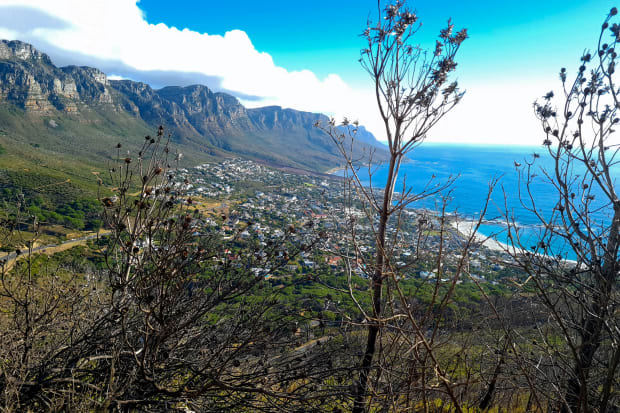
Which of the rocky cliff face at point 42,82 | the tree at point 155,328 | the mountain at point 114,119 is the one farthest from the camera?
the rocky cliff face at point 42,82

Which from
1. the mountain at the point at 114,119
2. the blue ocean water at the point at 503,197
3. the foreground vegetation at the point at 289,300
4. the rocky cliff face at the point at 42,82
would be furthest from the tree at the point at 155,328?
the rocky cliff face at the point at 42,82

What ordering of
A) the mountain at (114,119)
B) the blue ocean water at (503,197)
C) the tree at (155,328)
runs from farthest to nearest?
the mountain at (114,119), the blue ocean water at (503,197), the tree at (155,328)

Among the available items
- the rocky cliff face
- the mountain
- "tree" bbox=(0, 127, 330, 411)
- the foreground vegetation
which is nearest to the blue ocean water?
the foreground vegetation

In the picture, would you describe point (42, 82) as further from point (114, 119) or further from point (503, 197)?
point (503, 197)

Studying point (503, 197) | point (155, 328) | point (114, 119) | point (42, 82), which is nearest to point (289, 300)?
point (155, 328)

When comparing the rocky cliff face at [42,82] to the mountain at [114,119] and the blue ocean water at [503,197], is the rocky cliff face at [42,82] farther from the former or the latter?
the blue ocean water at [503,197]

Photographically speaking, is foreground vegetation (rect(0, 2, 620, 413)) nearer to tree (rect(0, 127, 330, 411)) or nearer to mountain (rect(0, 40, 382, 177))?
tree (rect(0, 127, 330, 411))

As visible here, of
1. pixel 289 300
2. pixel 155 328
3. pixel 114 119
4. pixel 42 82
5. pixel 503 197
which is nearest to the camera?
pixel 155 328

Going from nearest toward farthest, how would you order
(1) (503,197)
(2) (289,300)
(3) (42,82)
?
1. (2) (289,300)
2. (1) (503,197)
3. (3) (42,82)

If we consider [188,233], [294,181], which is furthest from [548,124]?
[294,181]

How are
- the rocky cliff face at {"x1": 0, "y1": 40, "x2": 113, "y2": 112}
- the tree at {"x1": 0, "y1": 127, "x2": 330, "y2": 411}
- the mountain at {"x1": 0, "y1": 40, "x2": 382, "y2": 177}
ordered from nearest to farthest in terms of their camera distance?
1. the tree at {"x1": 0, "y1": 127, "x2": 330, "y2": 411}
2. the mountain at {"x1": 0, "y1": 40, "x2": 382, "y2": 177}
3. the rocky cliff face at {"x1": 0, "y1": 40, "x2": 113, "y2": 112}
